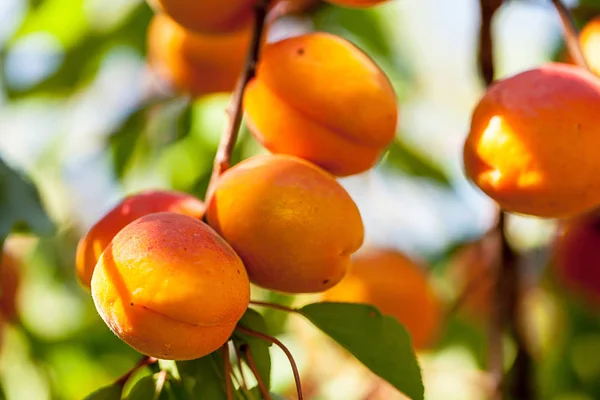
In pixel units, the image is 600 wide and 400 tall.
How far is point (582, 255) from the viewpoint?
59.3 inches

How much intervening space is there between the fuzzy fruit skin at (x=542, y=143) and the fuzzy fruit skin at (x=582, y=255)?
66 centimetres

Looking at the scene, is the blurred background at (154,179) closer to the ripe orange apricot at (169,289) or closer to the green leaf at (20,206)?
the green leaf at (20,206)

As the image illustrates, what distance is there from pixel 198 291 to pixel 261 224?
115 millimetres

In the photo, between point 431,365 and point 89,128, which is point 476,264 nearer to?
point 431,365

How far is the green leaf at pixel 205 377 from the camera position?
0.84 meters

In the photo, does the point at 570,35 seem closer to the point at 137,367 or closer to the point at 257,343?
the point at 257,343

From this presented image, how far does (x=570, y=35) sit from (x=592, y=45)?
0.45 feet

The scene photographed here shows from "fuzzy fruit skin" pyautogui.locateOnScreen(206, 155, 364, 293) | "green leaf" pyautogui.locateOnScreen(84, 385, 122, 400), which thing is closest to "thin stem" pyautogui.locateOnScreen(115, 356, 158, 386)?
"green leaf" pyautogui.locateOnScreen(84, 385, 122, 400)

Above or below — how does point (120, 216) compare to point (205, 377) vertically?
above

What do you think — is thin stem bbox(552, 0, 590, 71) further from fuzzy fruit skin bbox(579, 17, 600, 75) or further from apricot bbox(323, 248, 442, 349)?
apricot bbox(323, 248, 442, 349)

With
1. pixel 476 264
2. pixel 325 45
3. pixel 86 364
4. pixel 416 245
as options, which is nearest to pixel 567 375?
pixel 476 264

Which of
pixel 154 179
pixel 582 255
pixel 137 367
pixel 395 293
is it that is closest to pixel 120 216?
pixel 137 367

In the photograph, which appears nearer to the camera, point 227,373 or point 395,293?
point 227,373

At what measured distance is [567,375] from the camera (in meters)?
1.66
